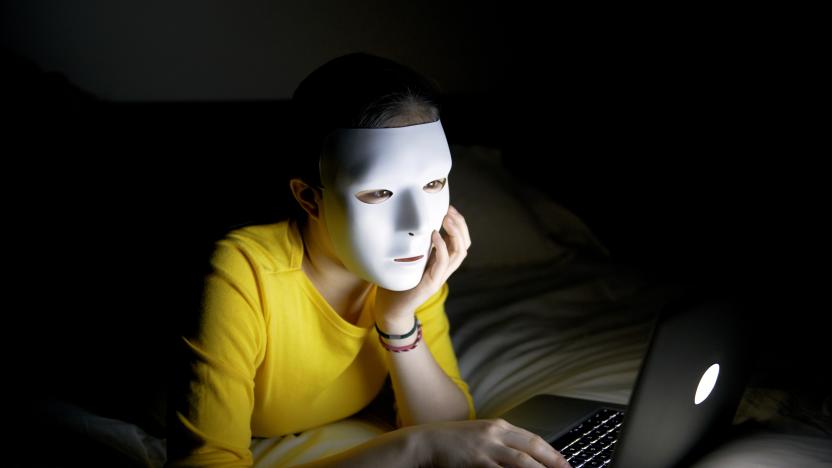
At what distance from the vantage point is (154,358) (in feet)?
4.45

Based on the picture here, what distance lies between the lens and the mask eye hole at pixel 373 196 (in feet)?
3.27

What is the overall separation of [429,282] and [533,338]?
0.64 m

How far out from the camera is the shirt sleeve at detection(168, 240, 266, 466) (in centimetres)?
93

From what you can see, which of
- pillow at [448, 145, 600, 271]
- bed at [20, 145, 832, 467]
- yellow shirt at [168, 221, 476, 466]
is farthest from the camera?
pillow at [448, 145, 600, 271]

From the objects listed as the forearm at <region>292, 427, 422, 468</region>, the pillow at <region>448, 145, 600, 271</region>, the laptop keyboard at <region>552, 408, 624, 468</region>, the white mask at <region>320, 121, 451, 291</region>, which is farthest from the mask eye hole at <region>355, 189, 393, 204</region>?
the pillow at <region>448, 145, 600, 271</region>

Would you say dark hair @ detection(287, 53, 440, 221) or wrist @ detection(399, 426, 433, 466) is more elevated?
dark hair @ detection(287, 53, 440, 221)

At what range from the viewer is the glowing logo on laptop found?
3.19ft

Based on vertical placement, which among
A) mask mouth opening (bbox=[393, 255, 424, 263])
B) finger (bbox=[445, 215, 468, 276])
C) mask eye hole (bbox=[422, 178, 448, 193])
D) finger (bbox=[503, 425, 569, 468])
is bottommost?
finger (bbox=[503, 425, 569, 468])

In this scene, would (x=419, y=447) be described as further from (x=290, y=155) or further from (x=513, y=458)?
(x=290, y=155)

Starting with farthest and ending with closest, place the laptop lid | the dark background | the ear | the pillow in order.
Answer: the pillow, the dark background, the ear, the laptop lid

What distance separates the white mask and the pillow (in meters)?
1.00

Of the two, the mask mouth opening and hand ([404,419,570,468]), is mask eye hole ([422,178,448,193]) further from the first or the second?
hand ([404,419,570,468])

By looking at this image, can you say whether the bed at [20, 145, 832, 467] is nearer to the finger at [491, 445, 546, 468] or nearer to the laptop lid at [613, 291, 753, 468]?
the laptop lid at [613, 291, 753, 468]

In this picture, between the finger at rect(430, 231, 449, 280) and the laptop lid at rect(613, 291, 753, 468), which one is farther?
the finger at rect(430, 231, 449, 280)
